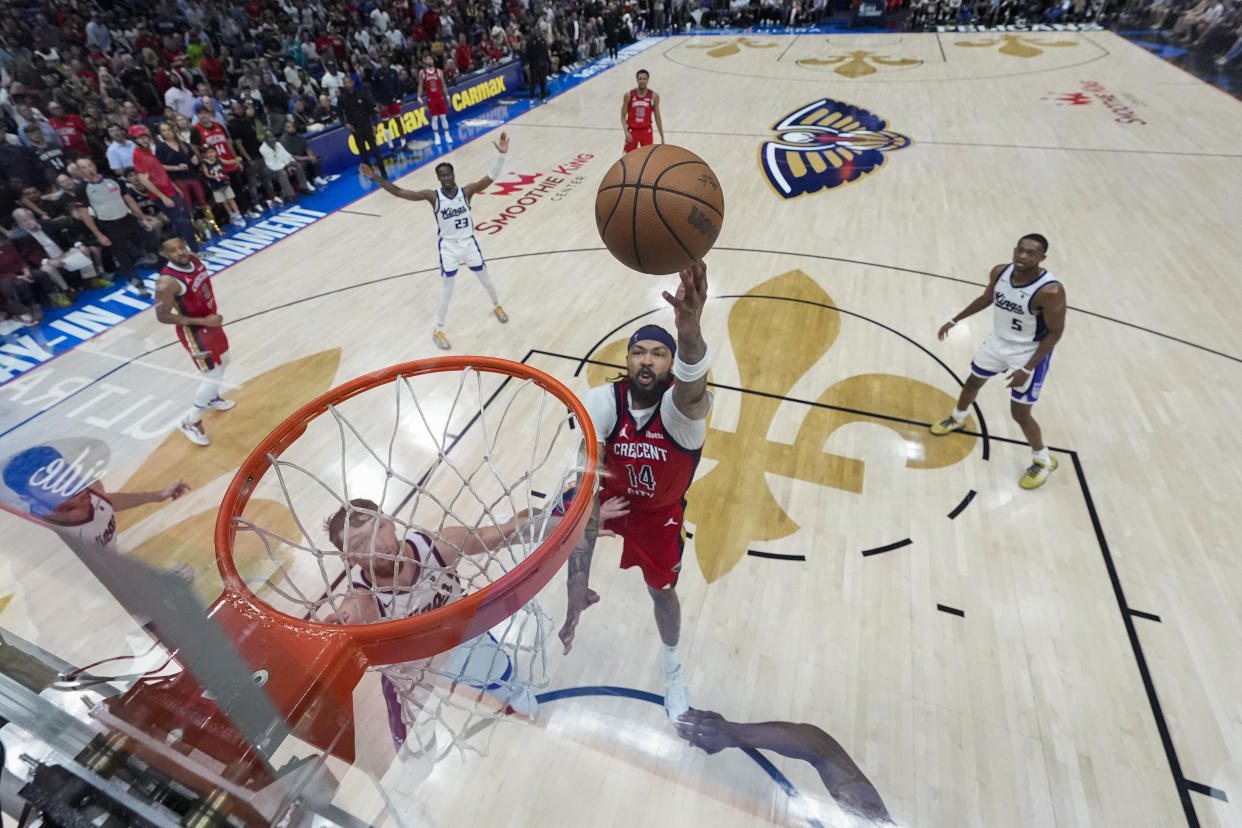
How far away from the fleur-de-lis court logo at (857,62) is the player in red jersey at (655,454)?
1498cm

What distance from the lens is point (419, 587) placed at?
7.71 ft

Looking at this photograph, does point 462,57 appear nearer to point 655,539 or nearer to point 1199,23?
point 655,539

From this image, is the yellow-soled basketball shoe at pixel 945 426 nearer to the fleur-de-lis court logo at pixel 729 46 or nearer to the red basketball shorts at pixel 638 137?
the red basketball shorts at pixel 638 137

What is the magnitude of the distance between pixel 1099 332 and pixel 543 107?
11.5 meters

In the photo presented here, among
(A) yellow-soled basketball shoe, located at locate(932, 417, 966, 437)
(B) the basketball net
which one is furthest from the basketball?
(A) yellow-soled basketball shoe, located at locate(932, 417, 966, 437)

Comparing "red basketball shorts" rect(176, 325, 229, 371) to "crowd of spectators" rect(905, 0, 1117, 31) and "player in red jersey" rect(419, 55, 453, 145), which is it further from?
"crowd of spectators" rect(905, 0, 1117, 31)

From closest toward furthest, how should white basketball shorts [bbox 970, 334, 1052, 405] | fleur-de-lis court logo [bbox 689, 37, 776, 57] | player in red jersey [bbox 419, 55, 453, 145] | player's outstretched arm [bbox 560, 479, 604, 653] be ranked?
player's outstretched arm [bbox 560, 479, 604, 653], white basketball shorts [bbox 970, 334, 1052, 405], player in red jersey [bbox 419, 55, 453, 145], fleur-de-lis court logo [bbox 689, 37, 776, 57]

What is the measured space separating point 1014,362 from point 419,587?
11.9 ft

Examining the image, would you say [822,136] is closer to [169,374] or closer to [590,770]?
[169,374]

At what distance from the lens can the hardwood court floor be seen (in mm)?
2723

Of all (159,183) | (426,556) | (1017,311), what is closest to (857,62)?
(1017,311)

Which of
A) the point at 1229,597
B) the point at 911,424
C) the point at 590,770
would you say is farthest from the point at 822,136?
the point at 590,770

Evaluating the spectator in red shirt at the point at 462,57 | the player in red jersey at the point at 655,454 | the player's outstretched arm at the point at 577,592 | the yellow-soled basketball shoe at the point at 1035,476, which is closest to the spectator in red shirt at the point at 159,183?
the player's outstretched arm at the point at 577,592

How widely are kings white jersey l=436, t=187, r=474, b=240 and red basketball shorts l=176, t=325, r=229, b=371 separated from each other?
1.93 metres
